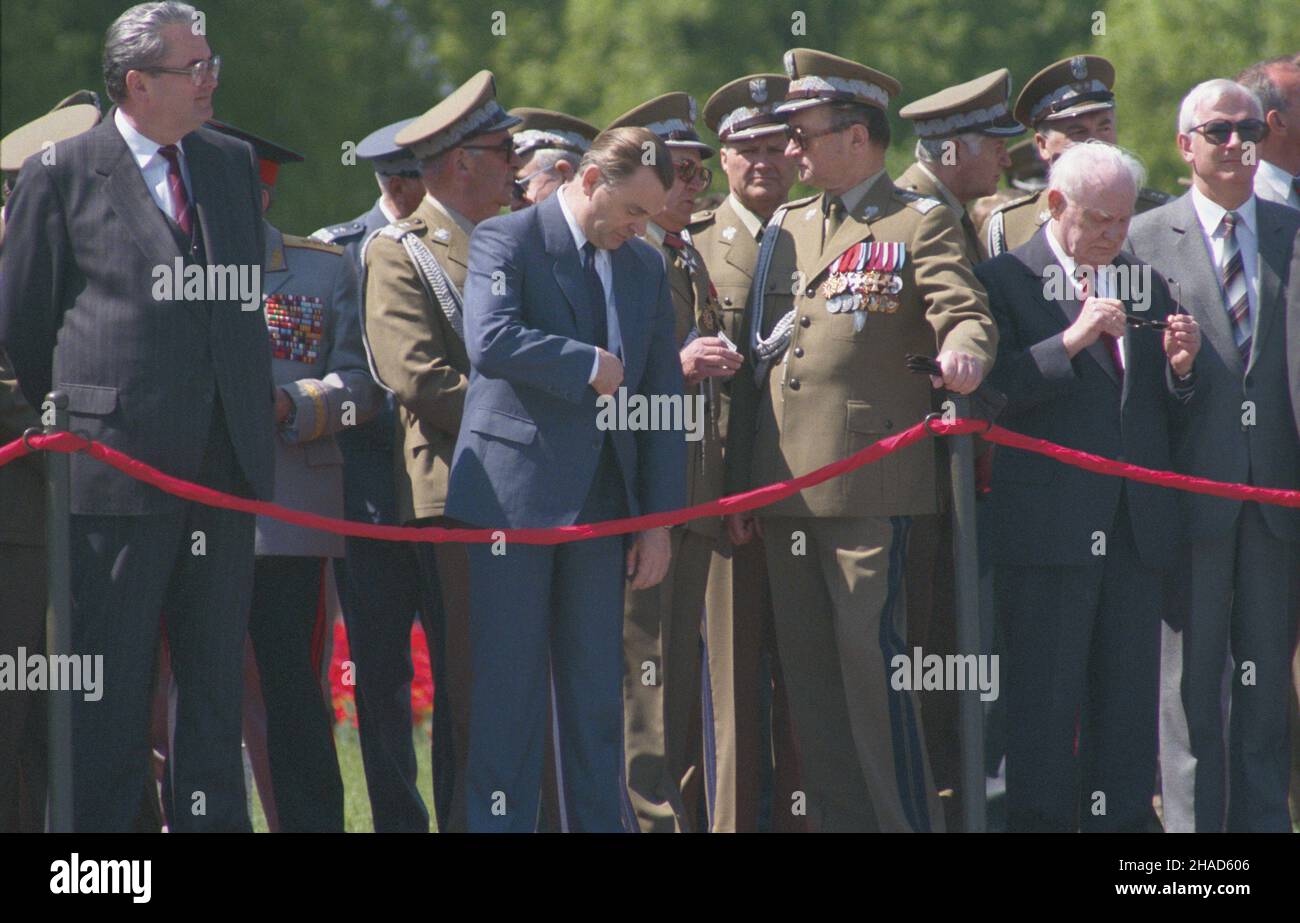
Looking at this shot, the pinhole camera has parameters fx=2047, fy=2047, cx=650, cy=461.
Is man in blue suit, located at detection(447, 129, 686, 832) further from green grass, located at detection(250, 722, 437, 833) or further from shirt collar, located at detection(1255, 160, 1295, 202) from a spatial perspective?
shirt collar, located at detection(1255, 160, 1295, 202)

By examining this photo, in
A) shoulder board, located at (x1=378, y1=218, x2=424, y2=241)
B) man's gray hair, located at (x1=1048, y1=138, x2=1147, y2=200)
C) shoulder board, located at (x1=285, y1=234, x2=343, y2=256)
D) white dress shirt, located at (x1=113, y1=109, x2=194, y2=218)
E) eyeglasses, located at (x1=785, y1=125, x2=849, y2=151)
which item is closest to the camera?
white dress shirt, located at (x1=113, y1=109, x2=194, y2=218)

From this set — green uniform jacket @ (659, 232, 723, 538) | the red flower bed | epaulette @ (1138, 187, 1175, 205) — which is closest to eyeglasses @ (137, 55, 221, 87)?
green uniform jacket @ (659, 232, 723, 538)

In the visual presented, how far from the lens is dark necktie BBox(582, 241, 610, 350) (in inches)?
242

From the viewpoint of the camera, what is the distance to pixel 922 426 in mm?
5938

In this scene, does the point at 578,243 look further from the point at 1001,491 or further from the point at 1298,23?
the point at 1298,23

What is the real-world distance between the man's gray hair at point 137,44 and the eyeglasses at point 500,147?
1321 mm

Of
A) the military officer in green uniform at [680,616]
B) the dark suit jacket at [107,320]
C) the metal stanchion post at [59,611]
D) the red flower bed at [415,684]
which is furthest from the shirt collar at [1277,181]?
the red flower bed at [415,684]

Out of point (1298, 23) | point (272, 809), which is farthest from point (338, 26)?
point (272, 809)

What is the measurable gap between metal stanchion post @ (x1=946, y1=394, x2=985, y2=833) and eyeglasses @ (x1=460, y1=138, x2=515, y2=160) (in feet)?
6.42

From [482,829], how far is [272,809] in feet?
4.45

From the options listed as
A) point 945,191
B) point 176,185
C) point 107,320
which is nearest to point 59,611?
point 107,320

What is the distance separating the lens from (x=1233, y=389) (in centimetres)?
660

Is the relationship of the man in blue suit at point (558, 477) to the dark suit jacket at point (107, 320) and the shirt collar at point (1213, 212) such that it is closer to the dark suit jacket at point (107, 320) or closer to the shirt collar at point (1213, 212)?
the dark suit jacket at point (107, 320)

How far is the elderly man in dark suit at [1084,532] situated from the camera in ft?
20.9
